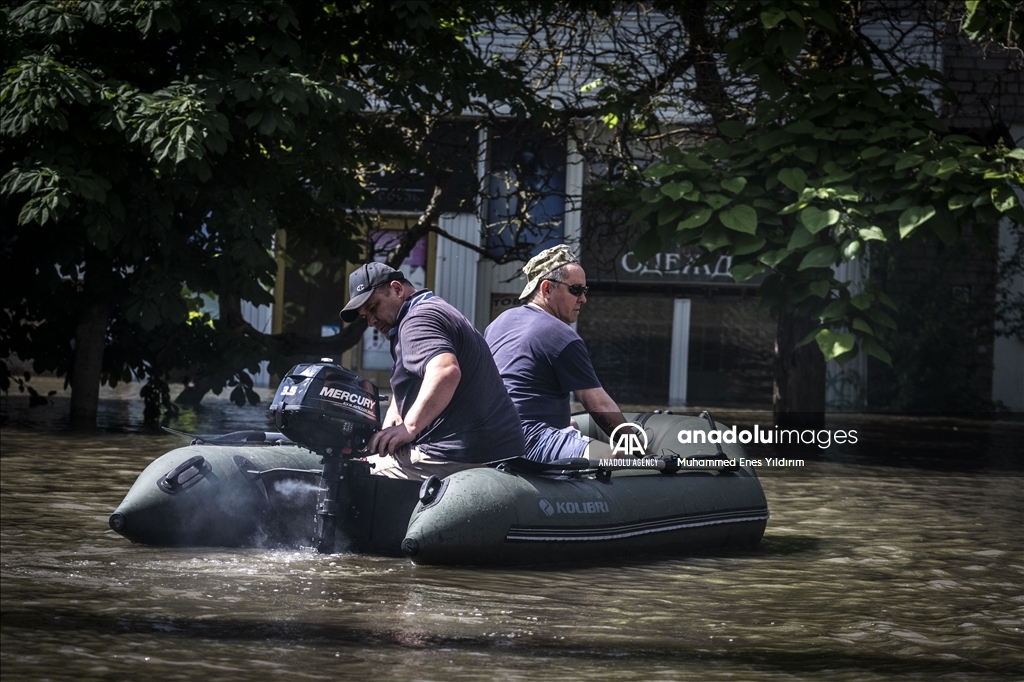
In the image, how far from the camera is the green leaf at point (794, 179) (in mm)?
11562

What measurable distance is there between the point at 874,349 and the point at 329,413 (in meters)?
6.05

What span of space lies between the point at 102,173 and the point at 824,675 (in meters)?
8.78

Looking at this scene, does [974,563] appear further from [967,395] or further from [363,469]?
[967,395]

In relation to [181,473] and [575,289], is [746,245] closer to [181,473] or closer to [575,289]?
[575,289]

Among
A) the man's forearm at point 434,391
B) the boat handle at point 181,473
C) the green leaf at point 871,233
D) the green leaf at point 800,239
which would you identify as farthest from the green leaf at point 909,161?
the boat handle at point 181,473

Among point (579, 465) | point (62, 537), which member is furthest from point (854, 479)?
point (62, 537)

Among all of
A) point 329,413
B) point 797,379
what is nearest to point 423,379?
point 329,413

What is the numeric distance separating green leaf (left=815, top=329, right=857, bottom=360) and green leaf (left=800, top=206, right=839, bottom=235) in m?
0.88

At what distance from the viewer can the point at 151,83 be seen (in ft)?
40.1

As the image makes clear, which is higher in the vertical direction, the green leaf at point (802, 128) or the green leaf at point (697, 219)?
the green leaf at point (802, 128)

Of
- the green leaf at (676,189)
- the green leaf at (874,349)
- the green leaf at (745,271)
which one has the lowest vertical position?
the green leaf at (874,349)

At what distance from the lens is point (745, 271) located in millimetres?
11406

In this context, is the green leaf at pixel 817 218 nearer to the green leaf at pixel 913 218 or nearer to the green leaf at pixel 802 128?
the green leaf at pixel 913 218

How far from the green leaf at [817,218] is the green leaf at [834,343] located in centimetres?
88
